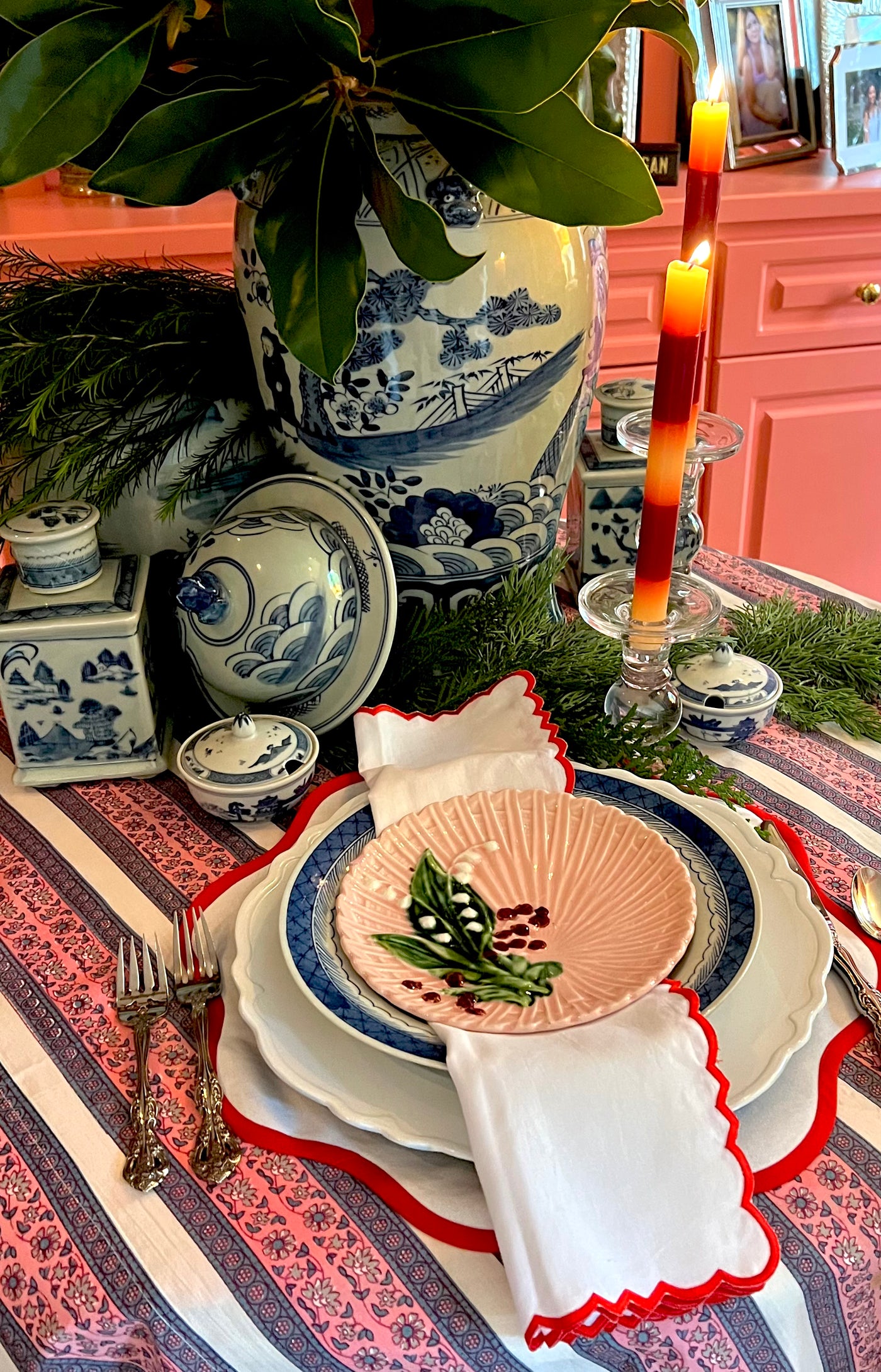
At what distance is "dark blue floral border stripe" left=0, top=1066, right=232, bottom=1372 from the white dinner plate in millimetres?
86

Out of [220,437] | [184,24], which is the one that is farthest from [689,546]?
[184,24]

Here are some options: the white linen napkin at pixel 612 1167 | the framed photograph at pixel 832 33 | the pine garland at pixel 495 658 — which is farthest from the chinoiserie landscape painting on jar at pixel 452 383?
the framed photograph at pixel 832 33

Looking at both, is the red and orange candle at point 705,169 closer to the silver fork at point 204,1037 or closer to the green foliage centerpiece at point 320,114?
the green foliage centerpiece at point 320,114

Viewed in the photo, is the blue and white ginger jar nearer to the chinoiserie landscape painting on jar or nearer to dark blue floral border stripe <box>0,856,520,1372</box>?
the chinoiserie landscape painting on jar

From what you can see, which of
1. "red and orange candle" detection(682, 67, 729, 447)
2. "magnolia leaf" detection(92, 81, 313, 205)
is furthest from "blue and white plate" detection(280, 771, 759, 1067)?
"magnolia leaf" detection(92, 81, 313, 205)

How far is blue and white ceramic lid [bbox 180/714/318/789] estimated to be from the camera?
647 mm

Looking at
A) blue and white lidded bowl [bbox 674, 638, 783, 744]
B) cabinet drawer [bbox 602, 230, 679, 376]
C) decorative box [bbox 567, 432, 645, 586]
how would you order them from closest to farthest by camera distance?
blue and white lidded bowl [bbox 674, 638, 783, 744] → decorative box [bbox 567, 432, 645, 586] → cabinet drawer [bbox 602, 230, 679, 376]

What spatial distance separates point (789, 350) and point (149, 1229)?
178 centimetres

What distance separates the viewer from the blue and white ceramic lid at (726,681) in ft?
2.33

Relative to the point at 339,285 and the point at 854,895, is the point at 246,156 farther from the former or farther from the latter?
the point at 854,895

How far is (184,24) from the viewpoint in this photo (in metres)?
0.60

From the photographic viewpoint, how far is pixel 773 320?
1.86 metres

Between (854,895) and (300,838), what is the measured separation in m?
0.28

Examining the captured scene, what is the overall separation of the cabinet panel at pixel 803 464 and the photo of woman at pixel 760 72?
0.38 meters
